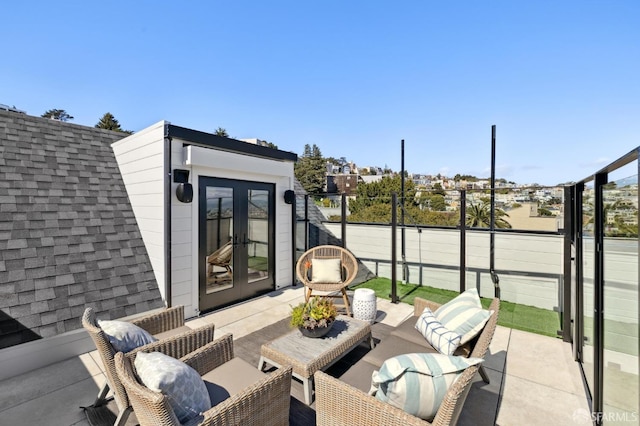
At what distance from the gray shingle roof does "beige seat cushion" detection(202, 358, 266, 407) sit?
100 inches

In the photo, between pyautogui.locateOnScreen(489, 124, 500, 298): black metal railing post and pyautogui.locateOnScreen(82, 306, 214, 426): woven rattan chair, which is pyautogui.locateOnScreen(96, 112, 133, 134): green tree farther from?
pyautogui.locateOnScreen(489, 124, 500, 298): black metal railing post

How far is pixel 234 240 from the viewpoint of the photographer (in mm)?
5316

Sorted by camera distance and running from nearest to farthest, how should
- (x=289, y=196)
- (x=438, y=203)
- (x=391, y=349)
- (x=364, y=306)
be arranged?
(x=391, y=349) → (x=364, y=306) → (x=289, y=196) → (x=438, y=203)

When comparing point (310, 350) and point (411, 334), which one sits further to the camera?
point (411, 334)

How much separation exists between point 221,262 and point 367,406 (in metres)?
4.00

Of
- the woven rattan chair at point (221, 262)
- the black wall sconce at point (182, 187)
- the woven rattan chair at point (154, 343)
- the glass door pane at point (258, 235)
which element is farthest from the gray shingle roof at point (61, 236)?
the glass door pane at point (258, 235)

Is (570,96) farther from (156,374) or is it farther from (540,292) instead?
(156,374)

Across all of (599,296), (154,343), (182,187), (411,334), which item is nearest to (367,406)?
(411,334)

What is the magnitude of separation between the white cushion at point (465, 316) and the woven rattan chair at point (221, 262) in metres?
3.67

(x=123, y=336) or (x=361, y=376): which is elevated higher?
(x=123, y=336)

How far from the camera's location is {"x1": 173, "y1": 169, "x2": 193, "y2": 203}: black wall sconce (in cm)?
437

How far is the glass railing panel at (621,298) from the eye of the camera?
1.65 m

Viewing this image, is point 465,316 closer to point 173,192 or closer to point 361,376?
point 361,376

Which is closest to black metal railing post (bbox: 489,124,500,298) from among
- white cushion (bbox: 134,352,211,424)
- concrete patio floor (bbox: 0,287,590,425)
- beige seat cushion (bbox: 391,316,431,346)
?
concrete patio floor (bbox: 0,287,590,425)
